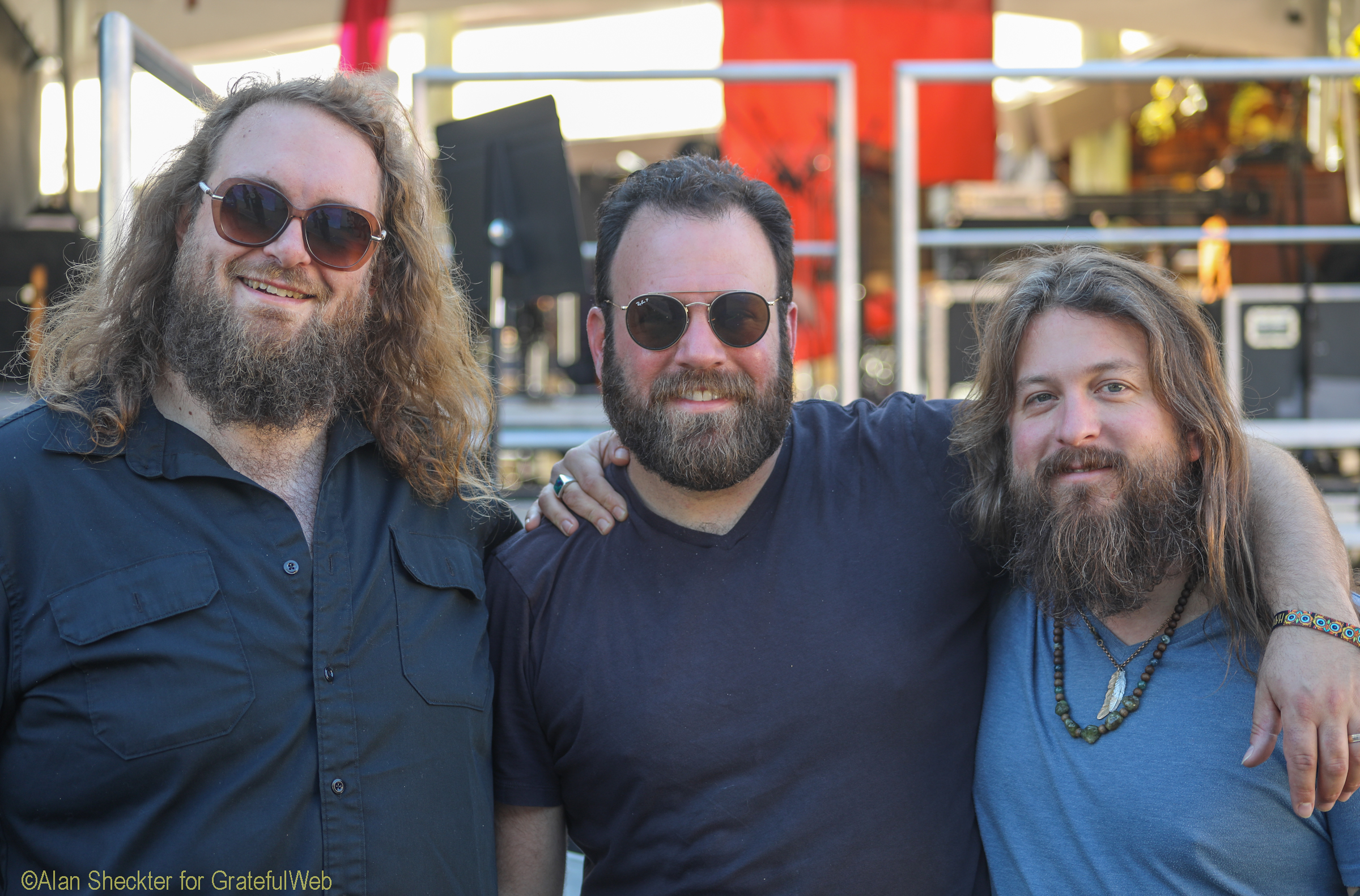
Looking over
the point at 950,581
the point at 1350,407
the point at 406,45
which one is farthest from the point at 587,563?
the point at 406,45

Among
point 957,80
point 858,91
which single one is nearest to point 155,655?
point 957,80

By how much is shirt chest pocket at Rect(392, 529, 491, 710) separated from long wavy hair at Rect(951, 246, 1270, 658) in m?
0.93

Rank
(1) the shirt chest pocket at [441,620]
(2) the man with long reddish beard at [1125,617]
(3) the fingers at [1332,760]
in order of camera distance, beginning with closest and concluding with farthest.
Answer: (3) the fingers at [1332,760]
(2) the man with long reddish beard at [1125,617]
(1) the shirt chest pocket at [441,620]

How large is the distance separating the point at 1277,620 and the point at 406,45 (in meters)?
9.89

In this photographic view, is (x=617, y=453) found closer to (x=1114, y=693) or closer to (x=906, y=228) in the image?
(x=1114, y=693)

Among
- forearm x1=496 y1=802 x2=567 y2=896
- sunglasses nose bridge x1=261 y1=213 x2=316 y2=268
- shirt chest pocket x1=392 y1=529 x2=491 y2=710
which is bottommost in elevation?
forearm x1=496 y1=802 x2=567 y2=896

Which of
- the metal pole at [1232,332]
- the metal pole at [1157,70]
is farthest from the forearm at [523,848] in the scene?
the metal pole at [1232,332]

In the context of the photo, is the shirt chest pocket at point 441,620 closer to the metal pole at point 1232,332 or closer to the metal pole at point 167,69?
the metal pole at point 167,69

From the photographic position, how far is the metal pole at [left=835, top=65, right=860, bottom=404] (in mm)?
3869

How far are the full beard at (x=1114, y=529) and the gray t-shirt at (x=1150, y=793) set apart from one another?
88 millimetres

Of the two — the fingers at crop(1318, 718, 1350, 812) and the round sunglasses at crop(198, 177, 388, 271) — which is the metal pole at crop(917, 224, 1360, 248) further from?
the fingers at crop(1318, 718, 1350, 812)

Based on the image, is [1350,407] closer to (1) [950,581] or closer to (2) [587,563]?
(1) [950,581]

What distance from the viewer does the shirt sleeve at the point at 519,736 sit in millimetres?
1952

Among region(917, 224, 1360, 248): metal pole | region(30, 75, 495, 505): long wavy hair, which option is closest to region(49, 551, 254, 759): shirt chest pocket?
region(30, 75, 495, 505): long wavy hair
